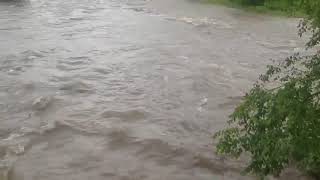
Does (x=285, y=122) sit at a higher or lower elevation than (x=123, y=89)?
higher

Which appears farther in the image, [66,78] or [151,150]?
[66,78]

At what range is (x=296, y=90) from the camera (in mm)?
5754

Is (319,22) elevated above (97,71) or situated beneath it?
elevated above

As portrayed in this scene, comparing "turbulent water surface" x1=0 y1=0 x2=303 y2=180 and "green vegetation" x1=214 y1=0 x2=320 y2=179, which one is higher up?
"green vegetation" x1=214 y1=0 x2=320 y2=179

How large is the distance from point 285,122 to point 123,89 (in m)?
7.87

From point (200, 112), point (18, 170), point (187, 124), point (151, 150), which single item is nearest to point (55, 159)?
point (18, 170)

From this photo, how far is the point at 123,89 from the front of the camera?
13.2 m

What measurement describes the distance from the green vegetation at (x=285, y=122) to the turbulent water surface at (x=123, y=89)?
7.88 feet

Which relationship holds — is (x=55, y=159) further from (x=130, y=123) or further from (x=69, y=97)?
(x=69, y=97)

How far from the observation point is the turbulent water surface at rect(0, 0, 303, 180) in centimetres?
893

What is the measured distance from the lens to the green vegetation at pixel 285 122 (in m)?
5.52

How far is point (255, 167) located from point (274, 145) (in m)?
0.62

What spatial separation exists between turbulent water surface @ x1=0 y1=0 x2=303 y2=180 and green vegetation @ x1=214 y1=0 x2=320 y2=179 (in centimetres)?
240

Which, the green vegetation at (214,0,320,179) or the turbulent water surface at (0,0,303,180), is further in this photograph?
the turbulent water surface at (0,0,303,180)
